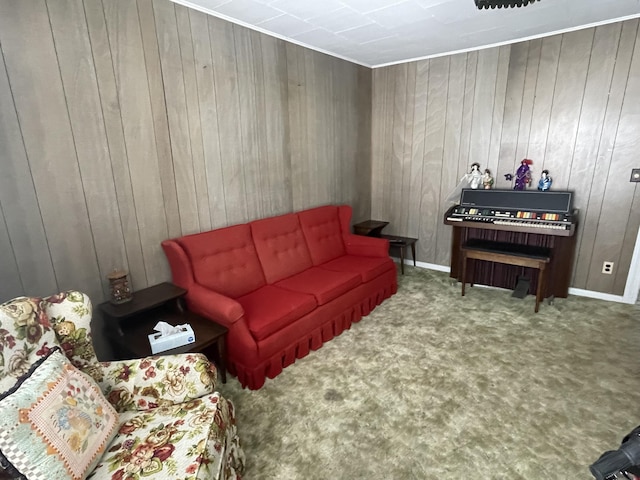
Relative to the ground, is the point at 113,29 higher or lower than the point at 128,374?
higher

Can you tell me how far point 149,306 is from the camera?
2.14 m

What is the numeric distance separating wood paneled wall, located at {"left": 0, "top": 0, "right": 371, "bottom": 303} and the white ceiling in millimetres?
199

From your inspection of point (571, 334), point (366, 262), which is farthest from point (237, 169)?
point (571, 334)

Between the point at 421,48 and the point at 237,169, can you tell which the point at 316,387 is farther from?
the point at 421,48

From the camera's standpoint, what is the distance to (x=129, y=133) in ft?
7.35

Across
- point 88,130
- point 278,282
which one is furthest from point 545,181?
point 88,130

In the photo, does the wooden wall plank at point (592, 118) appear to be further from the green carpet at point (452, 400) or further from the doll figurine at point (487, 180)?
the green carpet at point (452, 400)

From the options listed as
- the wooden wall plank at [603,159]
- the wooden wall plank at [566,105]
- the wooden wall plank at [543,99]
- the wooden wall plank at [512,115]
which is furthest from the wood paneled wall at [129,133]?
the wooden wall plank at [603,159]

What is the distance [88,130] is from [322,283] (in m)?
1.91

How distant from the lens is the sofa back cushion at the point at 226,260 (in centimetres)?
247

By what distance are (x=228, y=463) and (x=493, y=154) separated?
376 cm

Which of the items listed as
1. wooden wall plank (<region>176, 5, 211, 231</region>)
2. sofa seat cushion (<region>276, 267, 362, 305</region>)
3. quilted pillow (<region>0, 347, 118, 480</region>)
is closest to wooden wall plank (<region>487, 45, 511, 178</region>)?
sofa seat cushion (<region>276, 267, 362, 305</region>)

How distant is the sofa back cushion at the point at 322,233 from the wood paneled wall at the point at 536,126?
1287 mm

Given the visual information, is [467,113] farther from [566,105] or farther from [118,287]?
[118,287]
